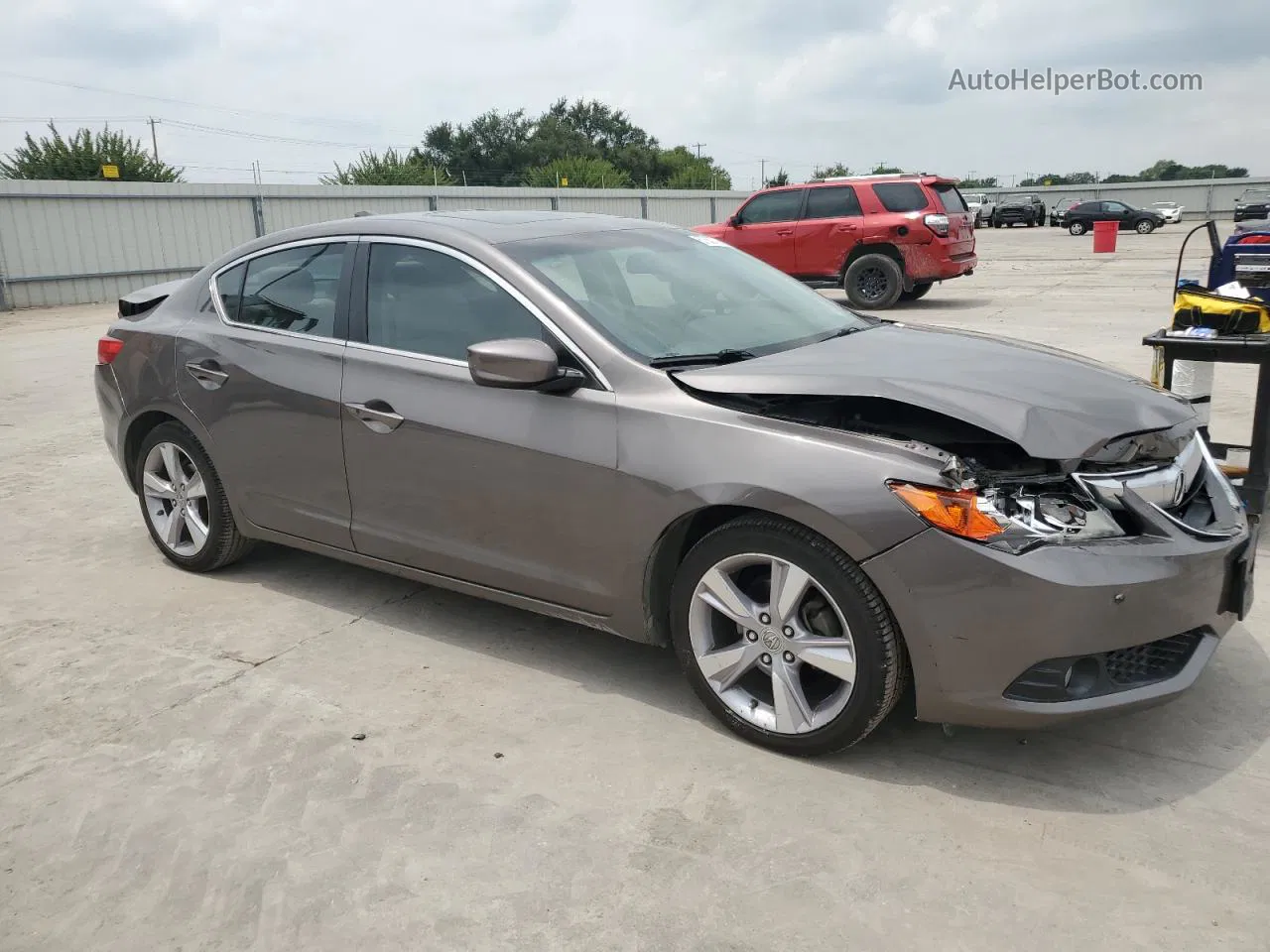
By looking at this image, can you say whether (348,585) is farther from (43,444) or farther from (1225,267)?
(1225,267)

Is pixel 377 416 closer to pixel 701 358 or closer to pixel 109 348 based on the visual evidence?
pixel 701 358

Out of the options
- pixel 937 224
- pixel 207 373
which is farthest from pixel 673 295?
pixel 937 224

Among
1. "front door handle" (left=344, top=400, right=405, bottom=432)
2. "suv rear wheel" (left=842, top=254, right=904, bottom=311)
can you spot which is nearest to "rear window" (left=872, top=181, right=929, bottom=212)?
"suv rear wheel" (left=842, top=254, right=904, bottom=311)

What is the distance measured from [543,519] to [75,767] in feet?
5.33

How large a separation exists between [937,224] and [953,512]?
13.0 metres

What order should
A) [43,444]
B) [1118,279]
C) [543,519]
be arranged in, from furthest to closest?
1. [1118,279]
2. [43,444]
3. [543,519]

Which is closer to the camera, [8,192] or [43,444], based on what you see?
[43,444]

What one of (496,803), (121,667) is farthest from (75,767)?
(496,803)

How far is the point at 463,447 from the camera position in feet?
12.6

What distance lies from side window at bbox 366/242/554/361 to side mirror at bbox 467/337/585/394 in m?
0.18

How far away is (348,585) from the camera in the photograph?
16.3 ft

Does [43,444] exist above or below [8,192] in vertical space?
below

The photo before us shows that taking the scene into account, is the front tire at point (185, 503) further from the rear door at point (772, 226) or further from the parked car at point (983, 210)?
the parked car at point (983, 210)

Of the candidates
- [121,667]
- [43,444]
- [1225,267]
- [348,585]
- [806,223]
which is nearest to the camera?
[121,667]
